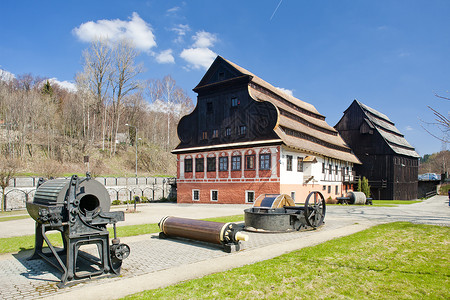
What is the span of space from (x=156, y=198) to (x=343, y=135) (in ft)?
99.5

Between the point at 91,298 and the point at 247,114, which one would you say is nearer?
the point at 91,298

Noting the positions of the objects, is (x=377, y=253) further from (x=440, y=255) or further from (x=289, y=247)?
(x=289, y=247)

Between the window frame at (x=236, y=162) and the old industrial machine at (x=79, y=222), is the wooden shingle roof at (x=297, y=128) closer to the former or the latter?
the window frame at (x=236, y=162)

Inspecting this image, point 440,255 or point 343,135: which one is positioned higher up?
point 343,135

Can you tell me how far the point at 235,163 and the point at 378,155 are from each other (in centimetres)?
2492

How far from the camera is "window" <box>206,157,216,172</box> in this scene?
114 ft

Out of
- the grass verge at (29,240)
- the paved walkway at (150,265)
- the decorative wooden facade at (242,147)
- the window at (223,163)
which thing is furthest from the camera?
the window at (223,163)

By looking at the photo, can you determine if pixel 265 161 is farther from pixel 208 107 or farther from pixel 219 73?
pixel 219 73

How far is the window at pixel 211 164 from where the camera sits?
114 feet

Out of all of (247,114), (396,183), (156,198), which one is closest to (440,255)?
(247,114)

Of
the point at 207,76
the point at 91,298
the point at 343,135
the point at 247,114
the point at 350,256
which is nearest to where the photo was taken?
the point at 91,298

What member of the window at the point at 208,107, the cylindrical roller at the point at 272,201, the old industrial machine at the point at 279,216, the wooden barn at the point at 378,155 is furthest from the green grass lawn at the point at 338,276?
the wooden barn at the point at 378,155

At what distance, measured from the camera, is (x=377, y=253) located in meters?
9.59

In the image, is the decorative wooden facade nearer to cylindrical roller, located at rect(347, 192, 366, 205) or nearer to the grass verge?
cylindrical roller, located at rect(347, 192, 366, 205)
